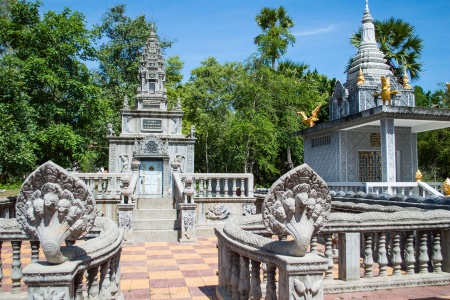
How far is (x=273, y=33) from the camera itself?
36.8 meters

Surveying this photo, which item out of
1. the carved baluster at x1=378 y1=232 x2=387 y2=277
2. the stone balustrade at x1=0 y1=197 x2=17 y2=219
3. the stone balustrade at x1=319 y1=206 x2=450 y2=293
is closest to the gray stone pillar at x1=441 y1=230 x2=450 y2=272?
the stone balustrade at x1=319 y1=206 x2=450 y2=293

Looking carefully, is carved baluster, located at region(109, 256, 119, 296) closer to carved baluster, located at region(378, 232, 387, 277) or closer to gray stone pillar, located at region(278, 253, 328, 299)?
gray stone pillar, located at region(278, 253, 328, 299)

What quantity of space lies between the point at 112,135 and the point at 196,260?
50.1 feet

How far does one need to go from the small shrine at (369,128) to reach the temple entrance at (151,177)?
837 cm

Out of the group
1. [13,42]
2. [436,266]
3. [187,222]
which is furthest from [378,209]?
[13,42]

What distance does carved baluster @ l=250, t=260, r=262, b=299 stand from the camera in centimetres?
430

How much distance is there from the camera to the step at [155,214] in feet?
43.5

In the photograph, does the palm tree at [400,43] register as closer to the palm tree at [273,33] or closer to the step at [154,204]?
the palm tree at [273,33]

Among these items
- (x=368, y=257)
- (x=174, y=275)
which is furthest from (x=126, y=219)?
(x=368, y=257)

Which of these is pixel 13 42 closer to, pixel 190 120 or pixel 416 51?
pixel 190 120

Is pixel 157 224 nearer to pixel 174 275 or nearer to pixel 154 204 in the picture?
pixel 154 204

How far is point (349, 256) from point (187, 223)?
274 inches

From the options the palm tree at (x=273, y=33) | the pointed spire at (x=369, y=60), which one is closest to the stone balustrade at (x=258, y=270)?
the pointed spire at (x=369, y=60)

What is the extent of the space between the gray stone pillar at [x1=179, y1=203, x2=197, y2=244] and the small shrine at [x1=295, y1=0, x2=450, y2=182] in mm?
8148
